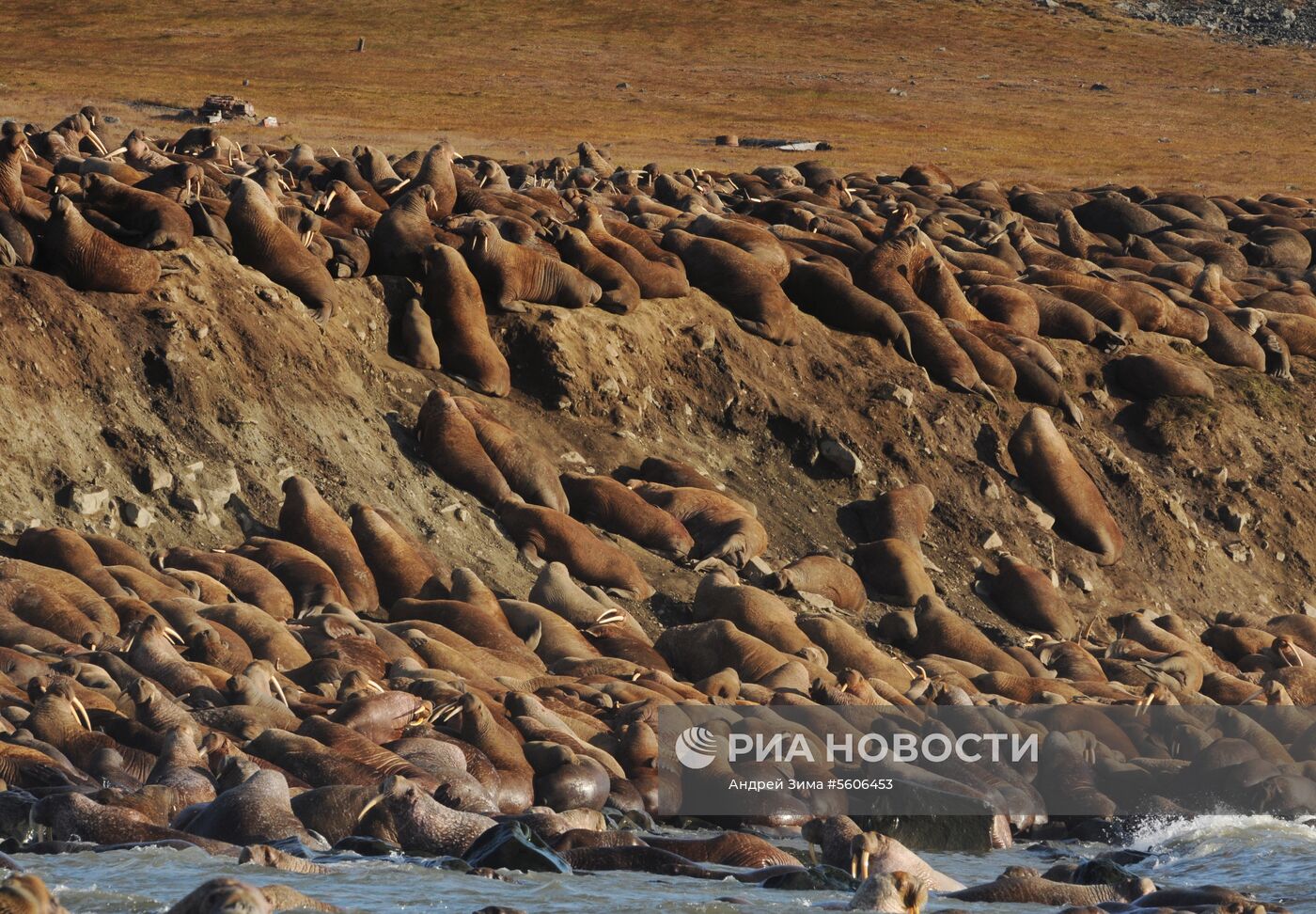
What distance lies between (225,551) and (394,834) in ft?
17.0

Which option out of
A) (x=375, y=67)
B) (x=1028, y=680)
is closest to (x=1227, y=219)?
(x=1028, y=680)

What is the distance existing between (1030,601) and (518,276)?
17.2 ft

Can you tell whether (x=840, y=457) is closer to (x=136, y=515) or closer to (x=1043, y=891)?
(x=136, y=515)

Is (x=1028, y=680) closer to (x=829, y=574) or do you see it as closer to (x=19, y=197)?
(x=829, y=574)

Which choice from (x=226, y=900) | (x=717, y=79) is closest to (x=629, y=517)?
(x=226, y=900)

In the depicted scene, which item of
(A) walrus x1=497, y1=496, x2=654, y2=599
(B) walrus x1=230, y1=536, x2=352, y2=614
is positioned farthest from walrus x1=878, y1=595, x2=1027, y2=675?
(B) walrus x1=230, y1=536, x2=352, y2=614

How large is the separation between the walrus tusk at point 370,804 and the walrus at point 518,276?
838 centimetres

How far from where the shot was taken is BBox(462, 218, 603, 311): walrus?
53.3 ft

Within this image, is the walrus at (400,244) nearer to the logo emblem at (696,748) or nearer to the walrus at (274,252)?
Result: the walrus at (274,252)

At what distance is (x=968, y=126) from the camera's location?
4931cm

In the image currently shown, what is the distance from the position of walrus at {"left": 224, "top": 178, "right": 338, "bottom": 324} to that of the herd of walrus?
0.04m

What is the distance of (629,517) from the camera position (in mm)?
15023

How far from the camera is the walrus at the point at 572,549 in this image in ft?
46.7

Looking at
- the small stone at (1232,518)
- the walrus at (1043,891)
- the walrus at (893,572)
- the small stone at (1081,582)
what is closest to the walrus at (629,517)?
the walrus at (893,572)
